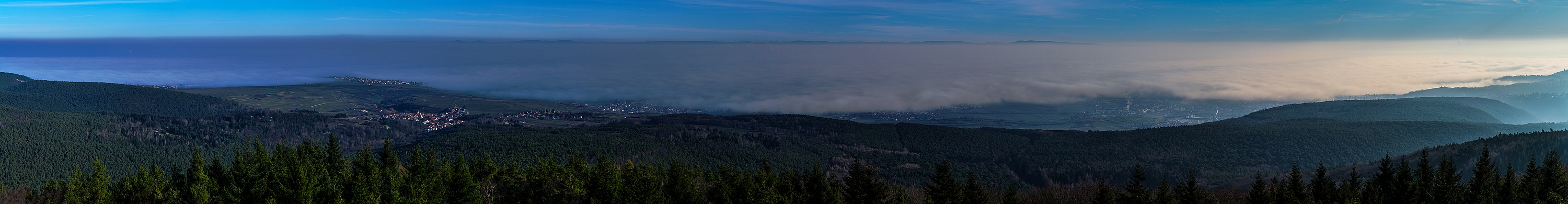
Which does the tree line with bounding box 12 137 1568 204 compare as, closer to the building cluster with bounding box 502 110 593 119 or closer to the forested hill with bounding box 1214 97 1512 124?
the forested hill with bounding box 1214 97 1512 124

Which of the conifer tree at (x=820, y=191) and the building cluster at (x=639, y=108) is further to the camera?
the building cluster at (x=639, y=108)

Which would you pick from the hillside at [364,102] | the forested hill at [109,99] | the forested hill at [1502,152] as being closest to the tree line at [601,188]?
the forested hill at [1502,152]

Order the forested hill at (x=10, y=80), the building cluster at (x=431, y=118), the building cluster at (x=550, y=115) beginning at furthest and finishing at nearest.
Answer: the forested hill at (x=10, y=80)
the building cluster at (x=550, y=115)
the building cluster at (x=431, y=118)

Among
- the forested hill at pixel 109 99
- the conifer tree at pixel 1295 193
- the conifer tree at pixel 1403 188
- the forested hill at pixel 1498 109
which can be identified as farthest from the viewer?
the forested hill at pixel 1498 109

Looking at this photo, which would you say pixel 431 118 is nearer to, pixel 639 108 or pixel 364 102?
pixel 364 102

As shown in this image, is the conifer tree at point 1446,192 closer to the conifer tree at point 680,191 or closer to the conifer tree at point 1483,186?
the conifer tree at point 1483,186

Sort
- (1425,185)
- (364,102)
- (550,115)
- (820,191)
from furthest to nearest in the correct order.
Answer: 1. (364,102)
2. (550,115)
3. (1425,185)
4. (820,191)

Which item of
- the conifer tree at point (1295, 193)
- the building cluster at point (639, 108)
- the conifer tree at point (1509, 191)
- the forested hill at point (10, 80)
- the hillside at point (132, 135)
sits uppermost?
the forested hill at point (10, 80)

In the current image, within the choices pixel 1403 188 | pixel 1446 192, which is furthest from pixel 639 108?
pixel 1446 192
